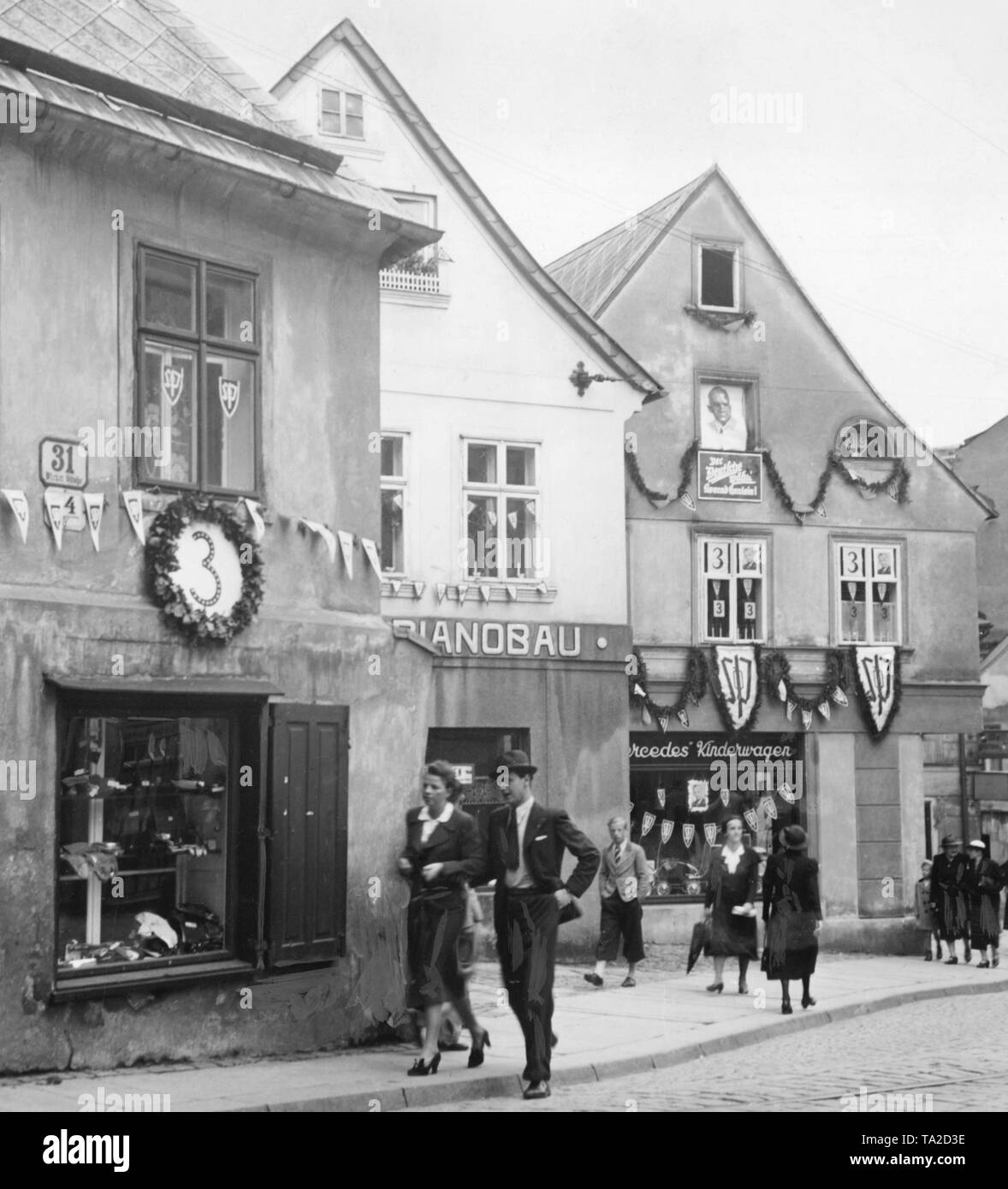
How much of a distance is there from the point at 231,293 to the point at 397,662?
A: 9.69ft

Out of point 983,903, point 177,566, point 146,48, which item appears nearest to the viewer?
point 177,566

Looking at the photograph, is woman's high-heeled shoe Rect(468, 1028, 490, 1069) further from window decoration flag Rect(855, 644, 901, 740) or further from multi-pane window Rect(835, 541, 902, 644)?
multi-pane window Rect(835, 541, 902, 644)

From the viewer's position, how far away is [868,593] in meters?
26.8

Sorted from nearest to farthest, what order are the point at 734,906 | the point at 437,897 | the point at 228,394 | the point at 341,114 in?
the point at 437,897 → the point at 228,394 → the point at 734,906 → the point at 341,114

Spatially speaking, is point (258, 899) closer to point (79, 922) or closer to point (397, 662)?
point (79, 922)

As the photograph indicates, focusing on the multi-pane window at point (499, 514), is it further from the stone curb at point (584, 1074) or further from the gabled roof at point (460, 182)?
the stone curb at point (584, 1074)

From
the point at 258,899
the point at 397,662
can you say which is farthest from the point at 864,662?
the point at 258,899

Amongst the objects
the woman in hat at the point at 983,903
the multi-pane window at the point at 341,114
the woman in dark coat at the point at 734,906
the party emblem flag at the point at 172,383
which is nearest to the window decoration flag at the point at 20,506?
the party emblem flag at the point at 172,383

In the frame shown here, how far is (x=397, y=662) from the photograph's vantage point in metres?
13.6

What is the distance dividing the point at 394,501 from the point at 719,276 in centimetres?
732

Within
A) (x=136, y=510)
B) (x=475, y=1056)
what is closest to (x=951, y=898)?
(x=475, y=1056)

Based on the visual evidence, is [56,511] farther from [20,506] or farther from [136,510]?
[136,510]

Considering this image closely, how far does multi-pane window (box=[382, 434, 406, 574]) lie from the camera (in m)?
21.5
